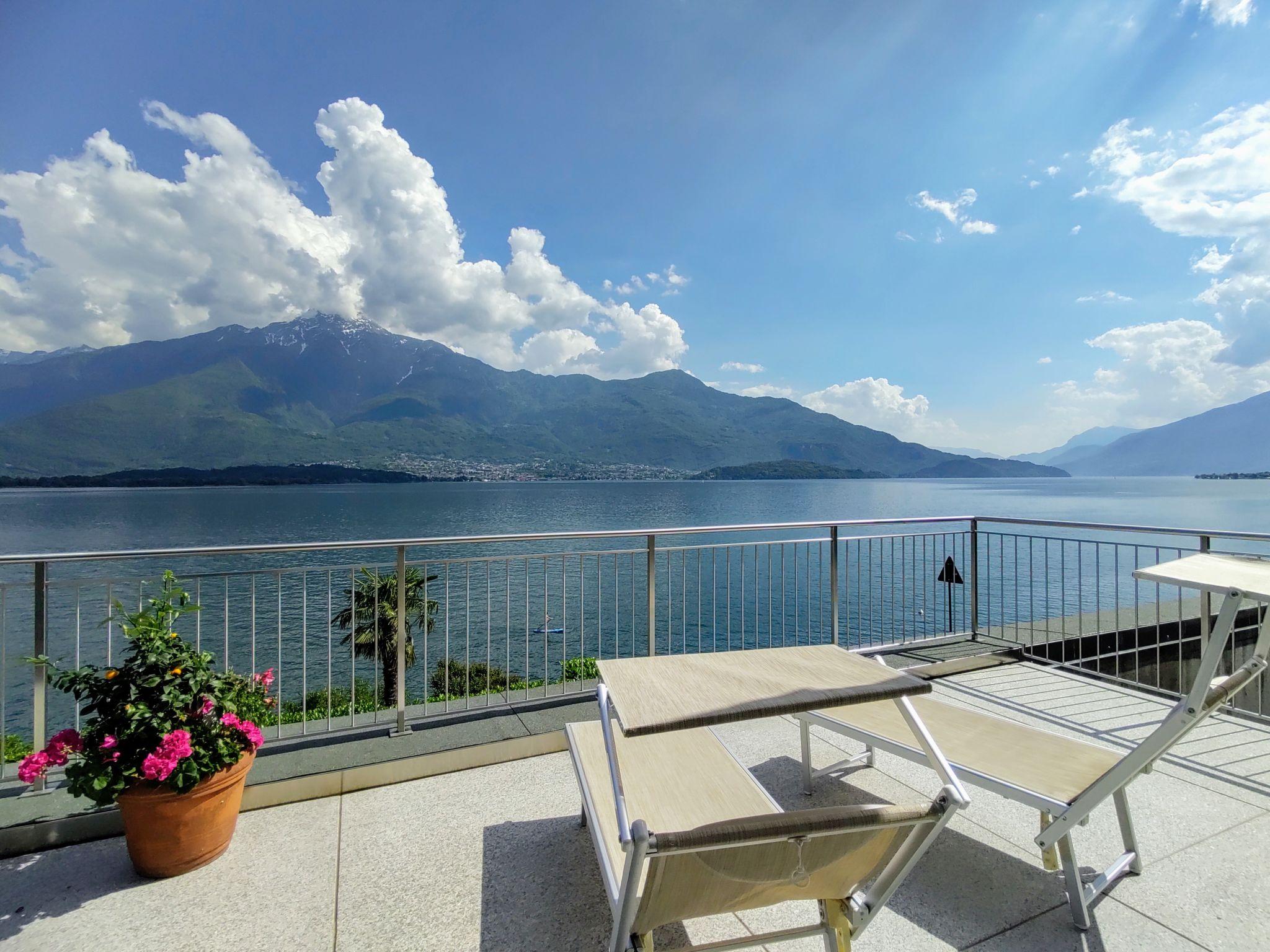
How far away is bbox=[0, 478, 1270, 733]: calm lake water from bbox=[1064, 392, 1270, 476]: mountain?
1999 cm

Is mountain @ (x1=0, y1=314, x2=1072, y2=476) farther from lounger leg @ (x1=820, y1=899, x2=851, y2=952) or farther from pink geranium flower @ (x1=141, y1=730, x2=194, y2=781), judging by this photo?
lounger leg @ (x1=820, y1=899, x2=851, y2=952)

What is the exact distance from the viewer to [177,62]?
12.8 meters

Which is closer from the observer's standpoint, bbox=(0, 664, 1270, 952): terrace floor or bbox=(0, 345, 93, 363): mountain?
bbox=(0, 664, 1270, 952): terrace floor

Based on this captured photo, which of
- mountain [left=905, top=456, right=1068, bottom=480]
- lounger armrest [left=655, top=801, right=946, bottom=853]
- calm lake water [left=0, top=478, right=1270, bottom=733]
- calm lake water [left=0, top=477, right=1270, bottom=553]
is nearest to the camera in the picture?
lounger armrest [left=655, top=801, right=946, bottom=853]

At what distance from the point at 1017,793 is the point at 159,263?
347 ft

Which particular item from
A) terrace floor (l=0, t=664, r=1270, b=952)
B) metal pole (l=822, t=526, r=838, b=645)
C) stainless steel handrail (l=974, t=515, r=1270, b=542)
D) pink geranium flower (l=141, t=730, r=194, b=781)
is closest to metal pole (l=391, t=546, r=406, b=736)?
terrace floor (l=0, t=664, r=1270, b=952)

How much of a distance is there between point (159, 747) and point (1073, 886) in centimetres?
A: 325

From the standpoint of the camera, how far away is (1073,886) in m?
1.92

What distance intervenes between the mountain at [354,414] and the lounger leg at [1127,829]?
117 m

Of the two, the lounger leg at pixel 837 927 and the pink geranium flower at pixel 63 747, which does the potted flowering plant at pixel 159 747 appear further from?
the lounger leg at pixel 837 927

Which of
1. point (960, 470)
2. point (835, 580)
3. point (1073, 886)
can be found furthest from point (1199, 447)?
point (1073, 886)

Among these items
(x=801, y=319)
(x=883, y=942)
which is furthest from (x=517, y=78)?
(x=801, y=319)

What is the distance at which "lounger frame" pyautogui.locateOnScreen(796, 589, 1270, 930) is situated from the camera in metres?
1.71

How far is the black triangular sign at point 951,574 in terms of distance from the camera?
544cm
